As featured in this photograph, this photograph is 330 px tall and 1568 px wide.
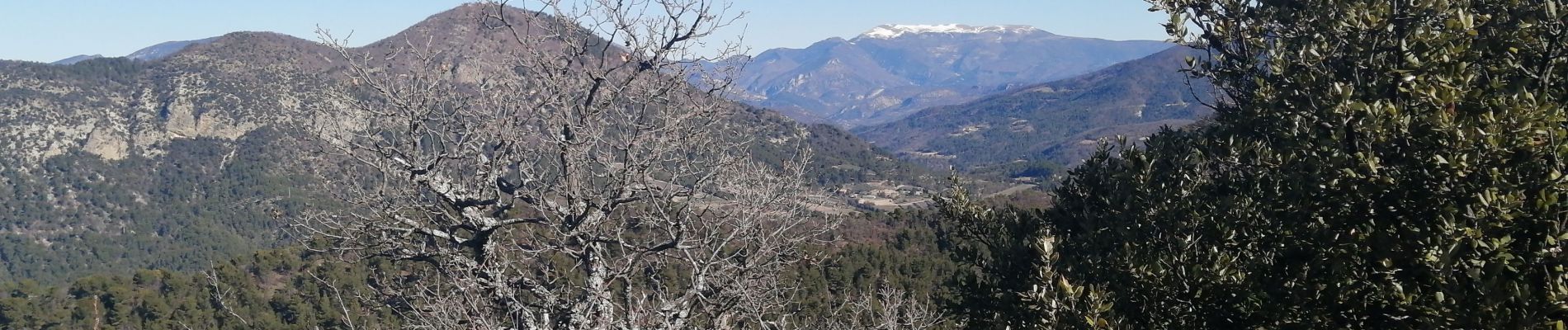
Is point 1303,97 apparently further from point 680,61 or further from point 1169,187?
point 680,61

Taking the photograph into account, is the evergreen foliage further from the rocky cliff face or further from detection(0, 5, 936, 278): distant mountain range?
the rocky cliff face

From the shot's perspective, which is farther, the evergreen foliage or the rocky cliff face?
the rocky cliff face

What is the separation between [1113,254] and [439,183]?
4707mm

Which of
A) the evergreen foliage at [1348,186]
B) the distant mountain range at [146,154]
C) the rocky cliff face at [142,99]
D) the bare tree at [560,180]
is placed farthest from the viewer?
the rocky cliff face at [142,99]

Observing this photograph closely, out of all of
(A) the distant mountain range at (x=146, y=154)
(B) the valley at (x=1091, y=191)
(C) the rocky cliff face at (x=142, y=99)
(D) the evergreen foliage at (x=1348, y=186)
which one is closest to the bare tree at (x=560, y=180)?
(B) the valley at (x=1091, y=191)

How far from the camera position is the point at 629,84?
7.29 metres

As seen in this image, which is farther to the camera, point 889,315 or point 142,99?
point 142,99

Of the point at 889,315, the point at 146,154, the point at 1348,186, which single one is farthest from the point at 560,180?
the point at 146,154

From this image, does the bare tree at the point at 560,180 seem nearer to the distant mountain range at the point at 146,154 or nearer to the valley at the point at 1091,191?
the valley at the point at 1091,191

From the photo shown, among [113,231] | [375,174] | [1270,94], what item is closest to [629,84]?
[375,174]

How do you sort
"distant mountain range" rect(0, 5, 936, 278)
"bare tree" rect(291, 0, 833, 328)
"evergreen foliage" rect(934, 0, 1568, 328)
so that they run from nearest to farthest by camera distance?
"evergreen foliage" rect(934, 0, 1568, 328) < "bare tree" rect(291, 0, 833, 328) < "distant mountain range" rect(0, 5, 936, 278)

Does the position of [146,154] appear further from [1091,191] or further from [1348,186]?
[1348,186]

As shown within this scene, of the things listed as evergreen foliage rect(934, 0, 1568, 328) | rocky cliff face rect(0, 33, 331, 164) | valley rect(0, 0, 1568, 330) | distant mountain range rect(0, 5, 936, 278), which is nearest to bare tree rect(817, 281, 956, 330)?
valley rect(0, 0, 1568, 330)

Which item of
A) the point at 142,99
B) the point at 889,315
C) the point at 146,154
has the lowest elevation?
the point at 146,154
